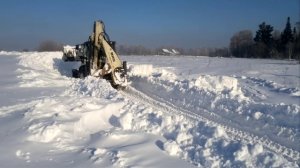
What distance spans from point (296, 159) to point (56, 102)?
660 centimetres

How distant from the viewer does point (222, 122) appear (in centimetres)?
1121

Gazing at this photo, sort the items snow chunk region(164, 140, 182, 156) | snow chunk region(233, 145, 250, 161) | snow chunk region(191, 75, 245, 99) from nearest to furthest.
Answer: snow chunk region(233, 145, 250, 161) < snow chunk region(164, 140, 182, 156) < snow chunk region(191, 75, 245, 99)

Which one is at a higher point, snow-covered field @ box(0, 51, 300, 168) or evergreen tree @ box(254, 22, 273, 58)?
evergreen tree @ box(254, 22, 273, 58)

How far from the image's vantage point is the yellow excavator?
58.1ft

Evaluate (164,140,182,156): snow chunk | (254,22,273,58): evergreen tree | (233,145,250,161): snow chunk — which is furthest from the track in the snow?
(254,22,273,58): evergreen tree

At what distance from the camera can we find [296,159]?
8039mm

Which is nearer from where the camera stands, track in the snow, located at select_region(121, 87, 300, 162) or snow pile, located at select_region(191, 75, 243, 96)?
track in the snow, located at select_region(121, 87, 300, 162)

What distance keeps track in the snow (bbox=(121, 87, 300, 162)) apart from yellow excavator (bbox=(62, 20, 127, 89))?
1.12 meters

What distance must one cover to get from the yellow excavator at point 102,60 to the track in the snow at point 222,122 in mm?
1124

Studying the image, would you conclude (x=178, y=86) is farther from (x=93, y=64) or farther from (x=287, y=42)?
(x=287, y=42)

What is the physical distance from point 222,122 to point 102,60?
29.3 ft

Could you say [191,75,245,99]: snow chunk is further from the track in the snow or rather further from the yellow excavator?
the yellow excavator

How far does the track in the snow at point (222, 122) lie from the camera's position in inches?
343

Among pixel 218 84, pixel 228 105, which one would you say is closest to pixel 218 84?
pixel 218 84
